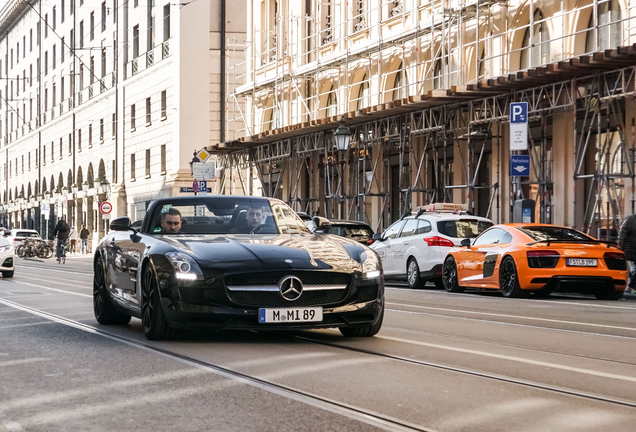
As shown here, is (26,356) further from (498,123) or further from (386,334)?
(498,123)

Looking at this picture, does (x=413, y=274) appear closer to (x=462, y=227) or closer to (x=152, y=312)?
(x=462, y=227)

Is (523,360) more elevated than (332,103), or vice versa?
(332,103)

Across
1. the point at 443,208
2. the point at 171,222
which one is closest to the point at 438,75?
the point at 443,208

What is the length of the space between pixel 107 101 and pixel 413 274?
42115 mm

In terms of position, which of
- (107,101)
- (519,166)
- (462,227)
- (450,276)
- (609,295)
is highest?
(107,101)

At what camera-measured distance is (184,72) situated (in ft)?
162

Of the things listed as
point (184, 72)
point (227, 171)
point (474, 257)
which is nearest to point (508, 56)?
point (474, 257)

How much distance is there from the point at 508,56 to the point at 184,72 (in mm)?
23913

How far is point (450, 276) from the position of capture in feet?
69.1

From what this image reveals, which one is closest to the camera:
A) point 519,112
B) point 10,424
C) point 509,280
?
point 10,424

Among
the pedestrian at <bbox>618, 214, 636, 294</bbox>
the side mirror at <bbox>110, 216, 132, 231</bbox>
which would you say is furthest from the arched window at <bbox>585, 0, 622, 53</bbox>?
the side mirror at <bbox>110, 216, 132, 231</bbox>

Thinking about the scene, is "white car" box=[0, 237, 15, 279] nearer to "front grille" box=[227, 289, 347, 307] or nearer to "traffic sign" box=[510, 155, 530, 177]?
"traffic sign" box=[510, 155, 530, 177]

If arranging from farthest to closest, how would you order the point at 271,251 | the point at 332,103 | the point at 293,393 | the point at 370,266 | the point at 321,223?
the point at 332,103 < the point at 321,223 < the point at 370,266 < the point at 271,251 < the point at 293,393

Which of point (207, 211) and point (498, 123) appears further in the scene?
point (498, 123)
